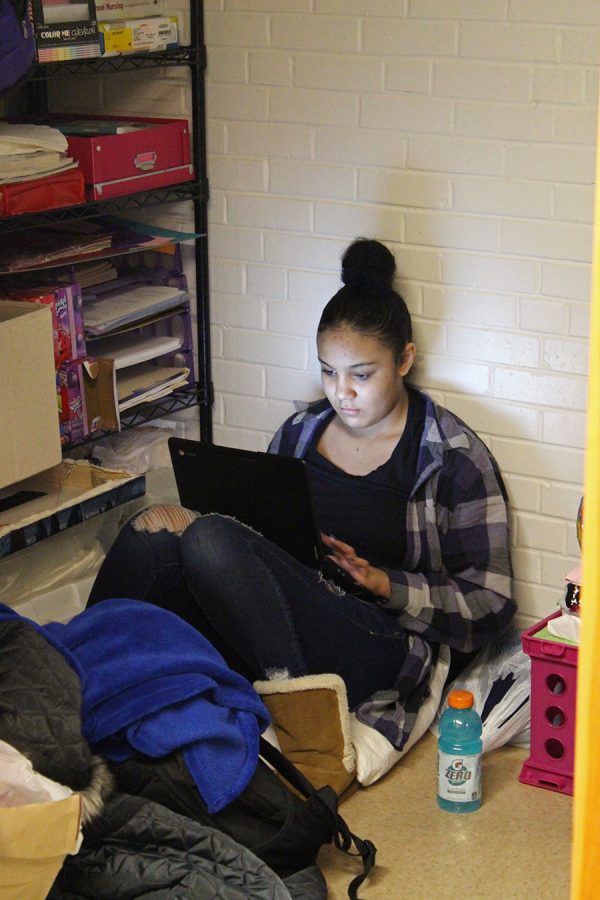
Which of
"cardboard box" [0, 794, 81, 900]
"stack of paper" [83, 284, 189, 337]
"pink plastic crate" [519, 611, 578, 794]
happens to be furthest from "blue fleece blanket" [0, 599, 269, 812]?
"stack of paper" [83, 284, 189, 337]

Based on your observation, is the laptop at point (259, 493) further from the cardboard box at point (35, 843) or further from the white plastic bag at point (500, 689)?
the cardboard box at point (35, 843)

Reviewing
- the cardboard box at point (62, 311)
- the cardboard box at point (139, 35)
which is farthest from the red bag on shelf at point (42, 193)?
the cardboard box at point (139, 35)

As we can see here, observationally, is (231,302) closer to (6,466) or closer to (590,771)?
(6,466)

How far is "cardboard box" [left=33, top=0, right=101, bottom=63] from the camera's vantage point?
8.19ft

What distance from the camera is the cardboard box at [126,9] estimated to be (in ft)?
8.75

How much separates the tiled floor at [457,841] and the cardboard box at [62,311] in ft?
3.78

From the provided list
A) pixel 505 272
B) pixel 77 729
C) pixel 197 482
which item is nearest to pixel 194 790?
pixel 77 729

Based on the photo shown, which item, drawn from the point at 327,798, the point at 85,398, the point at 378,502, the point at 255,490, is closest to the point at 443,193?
the point at 378,502

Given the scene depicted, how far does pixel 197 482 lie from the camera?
2574 millimetres

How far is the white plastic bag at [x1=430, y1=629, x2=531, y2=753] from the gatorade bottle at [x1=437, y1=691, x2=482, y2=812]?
18cm

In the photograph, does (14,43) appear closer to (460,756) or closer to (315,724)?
(315,724)

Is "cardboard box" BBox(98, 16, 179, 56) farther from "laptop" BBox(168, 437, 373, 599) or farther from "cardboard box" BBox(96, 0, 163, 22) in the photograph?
"laptop" BBox(168, 437, 373, 599)

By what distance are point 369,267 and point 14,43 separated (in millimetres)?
886

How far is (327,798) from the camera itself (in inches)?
85.5
